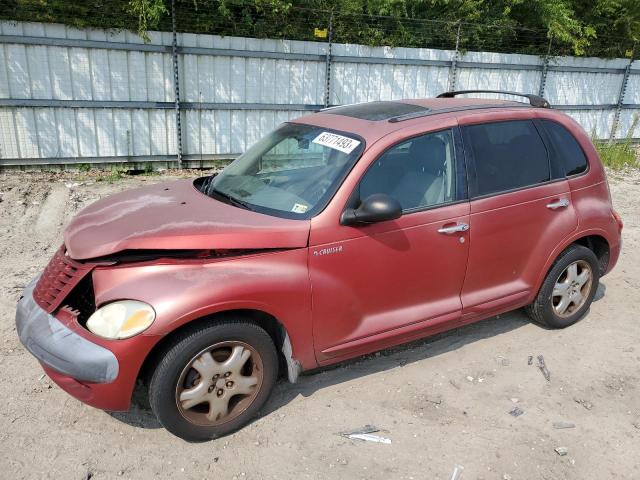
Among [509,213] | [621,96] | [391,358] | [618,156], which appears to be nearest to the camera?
[509,213]

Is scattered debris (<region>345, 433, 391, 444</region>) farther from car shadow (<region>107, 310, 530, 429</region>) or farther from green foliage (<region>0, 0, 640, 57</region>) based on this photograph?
green foliage (<region>0, 0, 640, 57</region>)

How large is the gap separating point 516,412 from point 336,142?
2081 mm

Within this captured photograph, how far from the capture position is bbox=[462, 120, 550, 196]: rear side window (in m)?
3.77

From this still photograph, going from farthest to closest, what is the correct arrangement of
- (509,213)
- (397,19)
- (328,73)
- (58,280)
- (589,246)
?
(397,19), (328,73), (589,246), (509,213), (58,280)

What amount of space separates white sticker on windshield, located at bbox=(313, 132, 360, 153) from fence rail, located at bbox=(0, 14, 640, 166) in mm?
5820

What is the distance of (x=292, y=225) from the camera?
315 cm

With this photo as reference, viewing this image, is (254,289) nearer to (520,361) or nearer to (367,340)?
(367,340)

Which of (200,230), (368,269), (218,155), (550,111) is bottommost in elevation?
(218,155)

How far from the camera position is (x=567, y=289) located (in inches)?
174

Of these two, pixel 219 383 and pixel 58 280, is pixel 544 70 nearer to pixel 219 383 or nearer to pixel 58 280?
pixel 219 383

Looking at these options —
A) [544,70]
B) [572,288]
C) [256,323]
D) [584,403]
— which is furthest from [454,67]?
[256,323]

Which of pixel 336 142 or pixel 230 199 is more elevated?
pixel 336 142

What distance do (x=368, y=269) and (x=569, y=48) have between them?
11.8 metres

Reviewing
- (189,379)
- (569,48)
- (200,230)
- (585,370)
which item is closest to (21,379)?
(189,379)
